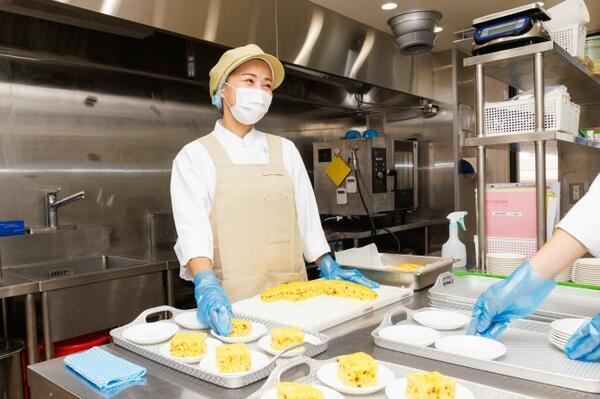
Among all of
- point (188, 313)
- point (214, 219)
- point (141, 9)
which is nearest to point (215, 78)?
point (214, 219)

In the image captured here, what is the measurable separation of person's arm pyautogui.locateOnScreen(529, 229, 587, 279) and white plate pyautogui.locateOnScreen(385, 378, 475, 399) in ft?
1.44

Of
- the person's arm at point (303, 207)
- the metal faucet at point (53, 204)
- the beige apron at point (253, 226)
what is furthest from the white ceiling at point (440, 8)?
the metal faucet at point (53, 204)

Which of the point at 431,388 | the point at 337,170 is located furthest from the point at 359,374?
the point at 337,170

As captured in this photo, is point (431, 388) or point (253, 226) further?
point (253, 226)

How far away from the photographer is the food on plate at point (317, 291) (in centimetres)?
168

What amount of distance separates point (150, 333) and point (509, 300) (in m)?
0.95

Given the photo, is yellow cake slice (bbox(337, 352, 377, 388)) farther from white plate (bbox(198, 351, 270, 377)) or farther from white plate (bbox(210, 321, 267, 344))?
white plate (bbox(210, 321, 267, 344))

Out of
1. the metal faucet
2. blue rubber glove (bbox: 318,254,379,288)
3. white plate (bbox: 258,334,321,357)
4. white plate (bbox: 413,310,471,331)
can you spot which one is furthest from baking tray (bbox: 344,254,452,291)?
the metal faucet

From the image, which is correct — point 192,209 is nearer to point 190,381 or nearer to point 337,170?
point 190,381

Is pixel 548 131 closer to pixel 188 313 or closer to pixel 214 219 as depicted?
pixel 214 219

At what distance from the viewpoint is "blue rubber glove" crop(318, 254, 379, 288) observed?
1.87m

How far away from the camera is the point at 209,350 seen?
1.21 m

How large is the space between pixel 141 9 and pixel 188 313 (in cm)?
179

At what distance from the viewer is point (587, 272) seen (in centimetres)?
187
